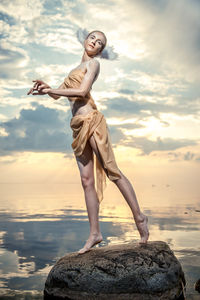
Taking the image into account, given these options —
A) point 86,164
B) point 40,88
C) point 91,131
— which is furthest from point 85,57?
point 86,164

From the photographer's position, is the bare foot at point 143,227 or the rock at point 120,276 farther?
the bare foot at point 143,227

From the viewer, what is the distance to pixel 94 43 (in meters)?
4.45

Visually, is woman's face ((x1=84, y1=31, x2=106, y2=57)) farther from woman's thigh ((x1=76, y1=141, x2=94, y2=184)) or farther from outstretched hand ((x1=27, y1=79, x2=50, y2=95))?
woman's thigh ((x1=76, y1=141, x2=94, y2=184))

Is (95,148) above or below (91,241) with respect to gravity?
above

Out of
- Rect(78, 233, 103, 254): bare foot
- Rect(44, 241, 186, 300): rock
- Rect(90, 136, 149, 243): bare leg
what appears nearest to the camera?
Rect(44, 241, 186, 300): rock

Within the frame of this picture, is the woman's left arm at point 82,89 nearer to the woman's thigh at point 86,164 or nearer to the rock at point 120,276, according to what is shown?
the woman's thigh at point 86,164

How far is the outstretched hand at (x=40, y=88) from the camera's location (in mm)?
4171

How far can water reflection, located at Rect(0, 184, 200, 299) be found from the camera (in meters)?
4.79

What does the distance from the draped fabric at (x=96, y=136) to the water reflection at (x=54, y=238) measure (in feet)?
5.51

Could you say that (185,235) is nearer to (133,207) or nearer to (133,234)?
(133,234)

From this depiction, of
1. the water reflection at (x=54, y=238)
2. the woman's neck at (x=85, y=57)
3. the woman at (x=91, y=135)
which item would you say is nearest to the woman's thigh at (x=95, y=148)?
the woman at (x=91, y=135)

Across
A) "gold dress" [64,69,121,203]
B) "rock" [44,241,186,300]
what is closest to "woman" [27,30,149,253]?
"gold dress" [64,69,121,203]

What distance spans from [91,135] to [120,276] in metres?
1.59

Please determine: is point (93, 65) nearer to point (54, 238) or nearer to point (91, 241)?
point (91, 241)
